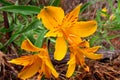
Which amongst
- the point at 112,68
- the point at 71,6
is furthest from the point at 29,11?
the point at 71,6

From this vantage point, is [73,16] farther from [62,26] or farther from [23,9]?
[23,9]

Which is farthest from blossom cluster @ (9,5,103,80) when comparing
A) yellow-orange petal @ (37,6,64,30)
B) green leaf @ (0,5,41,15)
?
green leaf @ (0,5,41,15)

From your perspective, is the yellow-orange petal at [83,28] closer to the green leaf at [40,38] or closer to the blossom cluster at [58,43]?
the blossom cluster at [58,43]

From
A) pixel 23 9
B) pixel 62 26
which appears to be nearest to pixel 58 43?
pixel 62 26

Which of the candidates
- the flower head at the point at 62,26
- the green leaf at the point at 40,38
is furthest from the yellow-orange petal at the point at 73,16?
the green leaf at the point at 40,38

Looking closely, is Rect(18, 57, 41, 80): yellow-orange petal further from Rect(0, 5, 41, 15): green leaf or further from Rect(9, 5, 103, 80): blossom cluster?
Rect(0, 5, 41, 15): green leaf
